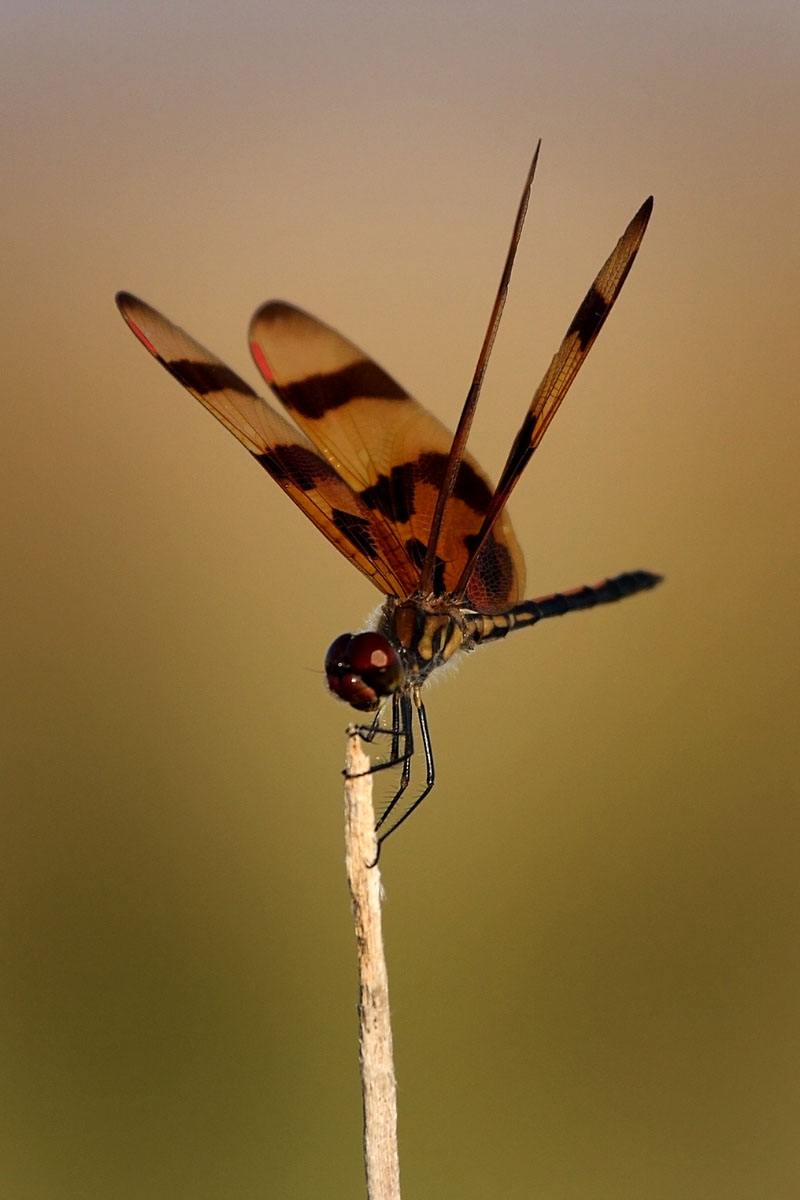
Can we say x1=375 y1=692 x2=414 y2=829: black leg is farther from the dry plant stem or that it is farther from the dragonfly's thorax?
the dry plant stem

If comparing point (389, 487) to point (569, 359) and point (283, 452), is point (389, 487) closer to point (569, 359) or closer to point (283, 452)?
point (283, 452)

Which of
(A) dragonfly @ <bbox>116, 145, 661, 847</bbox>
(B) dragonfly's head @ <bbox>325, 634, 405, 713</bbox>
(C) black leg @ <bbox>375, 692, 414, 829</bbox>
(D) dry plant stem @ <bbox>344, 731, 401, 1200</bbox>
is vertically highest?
(A) dragonfly @ <bbox>116, 145, 661, 847</bbox>

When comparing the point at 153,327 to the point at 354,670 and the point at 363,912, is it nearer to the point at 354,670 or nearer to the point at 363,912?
the point at 354,670

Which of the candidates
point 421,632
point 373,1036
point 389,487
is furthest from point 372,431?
point 373,1036

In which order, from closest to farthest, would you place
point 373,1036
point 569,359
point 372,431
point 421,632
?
point 373,1036, point 569,359, point 421,632, point 372,431

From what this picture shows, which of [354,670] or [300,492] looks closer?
[354,670]

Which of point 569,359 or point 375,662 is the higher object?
point 569,359

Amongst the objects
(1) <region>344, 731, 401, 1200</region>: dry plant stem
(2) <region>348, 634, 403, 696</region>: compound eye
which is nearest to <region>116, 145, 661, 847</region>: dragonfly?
(2) <region>348, 634, 403, 696</region>: compound eye

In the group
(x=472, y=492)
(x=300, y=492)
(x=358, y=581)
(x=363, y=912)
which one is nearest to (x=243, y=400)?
(x=300, y=492)
